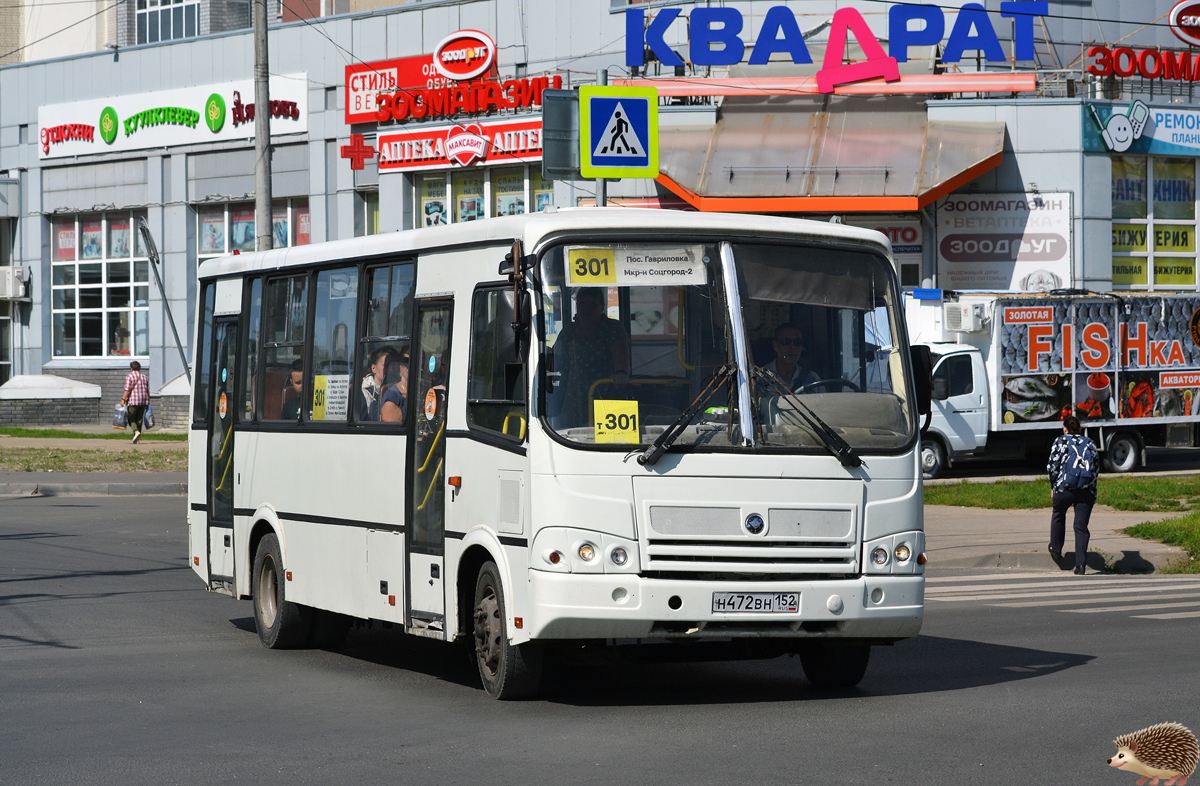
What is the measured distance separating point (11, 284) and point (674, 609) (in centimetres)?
4122

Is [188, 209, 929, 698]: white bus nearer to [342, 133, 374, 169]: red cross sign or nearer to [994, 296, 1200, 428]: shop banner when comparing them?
[994, 296, 1200, 428]: shop banner

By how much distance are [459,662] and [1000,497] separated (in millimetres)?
13507

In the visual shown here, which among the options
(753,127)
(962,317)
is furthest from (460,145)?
(962,317)

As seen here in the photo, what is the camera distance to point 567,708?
8305 mm

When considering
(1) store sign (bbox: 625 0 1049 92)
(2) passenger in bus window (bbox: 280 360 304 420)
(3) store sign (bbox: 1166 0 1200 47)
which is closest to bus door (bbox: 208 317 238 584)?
(2) passenger in bus window (bbox: 280 360 304 420)

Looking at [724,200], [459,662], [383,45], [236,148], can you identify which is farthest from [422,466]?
[236,148]

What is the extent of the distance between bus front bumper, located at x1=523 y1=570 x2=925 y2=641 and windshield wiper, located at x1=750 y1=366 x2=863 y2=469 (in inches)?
23.6

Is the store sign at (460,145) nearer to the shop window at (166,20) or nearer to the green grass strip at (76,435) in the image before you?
the green grass strip at (76,435)

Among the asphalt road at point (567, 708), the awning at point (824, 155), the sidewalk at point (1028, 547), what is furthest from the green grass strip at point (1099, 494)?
the asphalt road at point (567, 708)

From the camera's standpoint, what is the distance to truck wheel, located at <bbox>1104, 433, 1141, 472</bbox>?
27.8 meters

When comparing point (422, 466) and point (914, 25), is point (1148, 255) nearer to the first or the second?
point (914, 25)

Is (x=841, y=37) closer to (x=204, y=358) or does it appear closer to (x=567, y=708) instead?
(x=204, y=358)

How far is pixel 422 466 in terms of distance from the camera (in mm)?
9172

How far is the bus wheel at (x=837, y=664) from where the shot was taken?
887 cm
